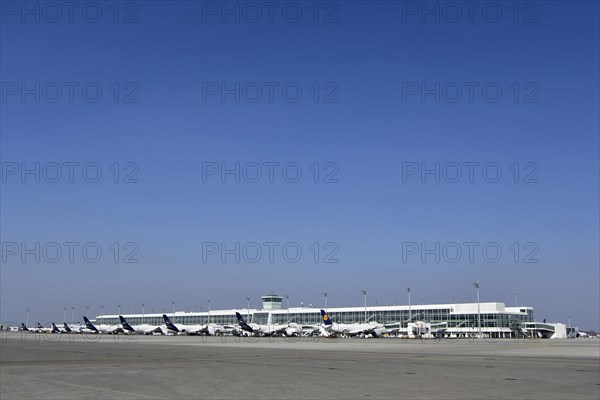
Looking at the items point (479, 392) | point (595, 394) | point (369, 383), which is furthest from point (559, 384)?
point (369, 383)

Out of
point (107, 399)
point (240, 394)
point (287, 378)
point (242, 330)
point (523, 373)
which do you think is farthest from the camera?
point (242, 330)

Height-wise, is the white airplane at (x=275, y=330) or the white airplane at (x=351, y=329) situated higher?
the white airplane at (x=351, y=329)

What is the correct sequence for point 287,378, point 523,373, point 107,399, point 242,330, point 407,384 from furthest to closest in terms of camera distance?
1. point 242,330
2. point 523,373
3. point 287,378
4. point 407,384
5. point 107,399

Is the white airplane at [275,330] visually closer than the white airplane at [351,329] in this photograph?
No

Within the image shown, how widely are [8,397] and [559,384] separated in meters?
21.3

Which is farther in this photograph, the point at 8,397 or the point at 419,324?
the point at 419,324

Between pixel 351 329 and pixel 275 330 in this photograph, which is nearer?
pixel 351 329

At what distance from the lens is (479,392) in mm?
21453

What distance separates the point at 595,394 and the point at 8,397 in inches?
797

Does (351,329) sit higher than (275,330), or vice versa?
(351,329)

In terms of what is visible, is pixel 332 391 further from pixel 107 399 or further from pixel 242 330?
pixel 242 330

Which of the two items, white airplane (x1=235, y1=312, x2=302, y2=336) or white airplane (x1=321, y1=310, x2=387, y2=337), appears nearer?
white airplane (x1=321, y1=310, x2=387, y2=337)

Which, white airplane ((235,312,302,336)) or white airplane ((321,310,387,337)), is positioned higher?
white airplane ((321,310,387,337))

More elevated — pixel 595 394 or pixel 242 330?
pixel 595 394
